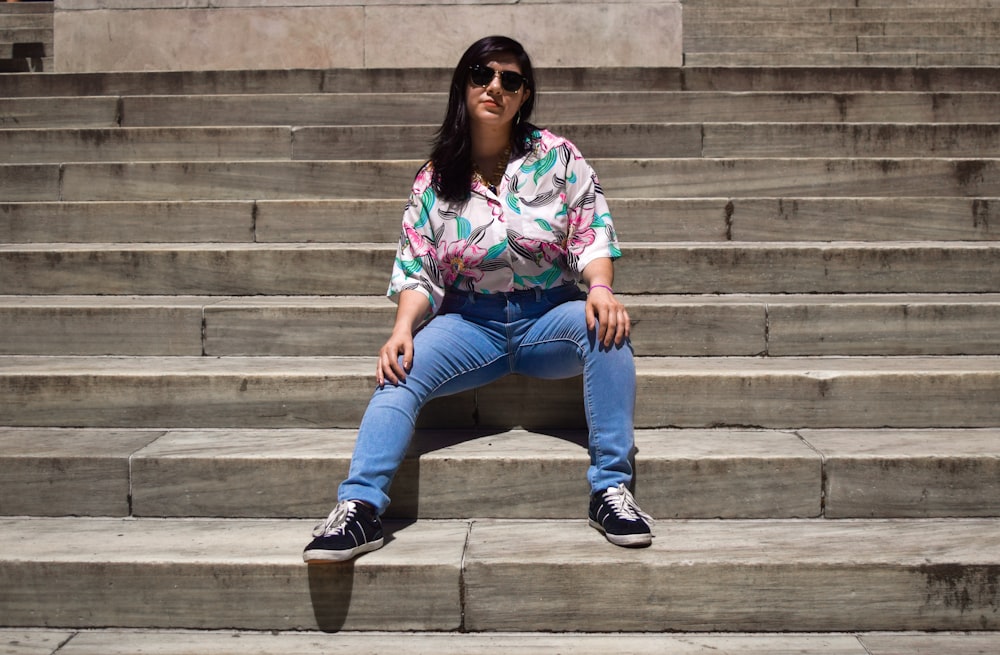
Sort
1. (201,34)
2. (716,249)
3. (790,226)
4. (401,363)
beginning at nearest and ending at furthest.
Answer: (401,363), (716,249), (790,226), (201,34)

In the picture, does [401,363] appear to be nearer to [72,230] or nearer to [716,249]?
[716,249]

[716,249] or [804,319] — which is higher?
[716,249]

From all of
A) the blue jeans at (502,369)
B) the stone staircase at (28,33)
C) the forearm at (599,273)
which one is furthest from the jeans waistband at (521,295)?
the stone staircase at (28,33)

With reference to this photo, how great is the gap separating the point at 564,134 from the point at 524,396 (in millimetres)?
2356

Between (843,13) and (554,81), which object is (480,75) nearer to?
(554,81)

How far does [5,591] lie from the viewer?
9.13 feet

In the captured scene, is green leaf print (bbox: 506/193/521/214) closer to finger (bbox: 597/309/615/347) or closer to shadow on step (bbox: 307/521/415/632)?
finger (bbox: 597/309/615/347)

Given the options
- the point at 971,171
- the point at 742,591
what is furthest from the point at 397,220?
the point at 971,171

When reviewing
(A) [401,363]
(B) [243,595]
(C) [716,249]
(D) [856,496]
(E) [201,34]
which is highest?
(E) [201,34]

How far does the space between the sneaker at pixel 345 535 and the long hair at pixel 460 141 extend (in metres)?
1.12

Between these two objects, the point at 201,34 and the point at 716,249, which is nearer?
the point at 716,249

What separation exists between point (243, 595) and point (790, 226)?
10.1ft

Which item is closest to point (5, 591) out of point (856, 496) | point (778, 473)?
point (778, 473)

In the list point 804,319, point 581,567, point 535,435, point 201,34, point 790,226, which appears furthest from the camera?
point 201,34
